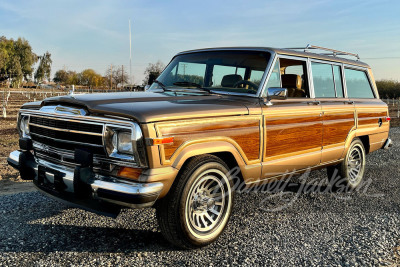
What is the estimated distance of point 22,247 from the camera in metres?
3.38

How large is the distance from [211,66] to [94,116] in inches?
80.5

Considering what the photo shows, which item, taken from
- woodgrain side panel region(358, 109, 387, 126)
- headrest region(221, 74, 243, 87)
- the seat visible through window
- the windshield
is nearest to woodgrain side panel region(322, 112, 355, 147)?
woodgrain side panel region(358, 109, 387, 126)

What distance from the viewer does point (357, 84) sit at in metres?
6.12

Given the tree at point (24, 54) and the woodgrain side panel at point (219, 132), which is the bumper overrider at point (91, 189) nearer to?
the woodgrain side panel at point (219, 132)

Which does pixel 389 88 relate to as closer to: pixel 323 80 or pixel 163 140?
pixel 323 80

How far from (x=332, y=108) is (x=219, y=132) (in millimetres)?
2406

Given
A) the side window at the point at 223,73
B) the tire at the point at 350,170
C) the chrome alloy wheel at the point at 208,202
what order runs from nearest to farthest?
the chrome alloy wheel at the point at 208,202
the side window at the point at 223,73
the tire at the point at 350,170

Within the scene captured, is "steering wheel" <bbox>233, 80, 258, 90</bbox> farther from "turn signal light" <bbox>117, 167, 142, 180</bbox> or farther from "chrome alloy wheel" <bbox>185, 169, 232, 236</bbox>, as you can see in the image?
"turn signal light" <bbox>117, 167, 142, 180</bbox>

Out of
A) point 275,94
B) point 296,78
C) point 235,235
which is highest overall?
point 296,78

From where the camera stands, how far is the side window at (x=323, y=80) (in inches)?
201

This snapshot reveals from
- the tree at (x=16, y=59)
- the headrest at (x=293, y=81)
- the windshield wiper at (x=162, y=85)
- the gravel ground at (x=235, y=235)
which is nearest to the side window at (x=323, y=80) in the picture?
the headrest at (x=293, y=81)

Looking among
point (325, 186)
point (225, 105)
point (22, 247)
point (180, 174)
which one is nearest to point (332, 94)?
point (325, 186)

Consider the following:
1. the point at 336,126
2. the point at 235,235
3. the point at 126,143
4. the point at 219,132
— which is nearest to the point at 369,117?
the point at 336,126

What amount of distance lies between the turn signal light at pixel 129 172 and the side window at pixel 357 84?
13.6 ft
